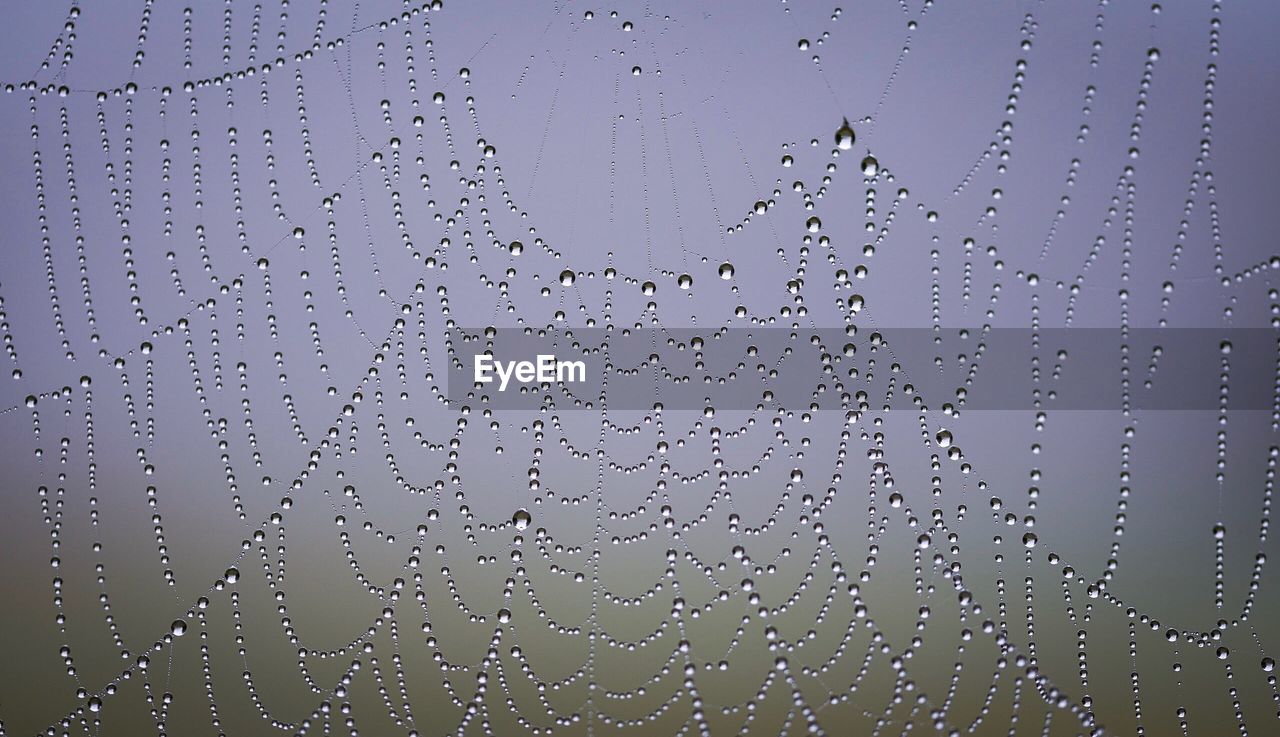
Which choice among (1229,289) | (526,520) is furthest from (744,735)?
(1229,289)

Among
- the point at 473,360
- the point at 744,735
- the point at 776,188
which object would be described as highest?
the point at 776,188

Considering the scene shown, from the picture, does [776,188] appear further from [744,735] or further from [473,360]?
[744,735]

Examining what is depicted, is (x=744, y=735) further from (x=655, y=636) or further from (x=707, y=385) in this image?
(x=707, y=385)

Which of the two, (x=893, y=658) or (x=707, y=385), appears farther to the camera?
(x=707, y=385)

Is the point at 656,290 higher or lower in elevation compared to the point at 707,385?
higher

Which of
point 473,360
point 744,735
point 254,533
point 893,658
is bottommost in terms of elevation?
point 744,735

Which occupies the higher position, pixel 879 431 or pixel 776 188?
pixel 776 188

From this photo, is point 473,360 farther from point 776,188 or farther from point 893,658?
point 893,658

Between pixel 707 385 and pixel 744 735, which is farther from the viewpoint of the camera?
pixel 707 385

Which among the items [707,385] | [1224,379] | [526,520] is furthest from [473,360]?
[1224,379]
